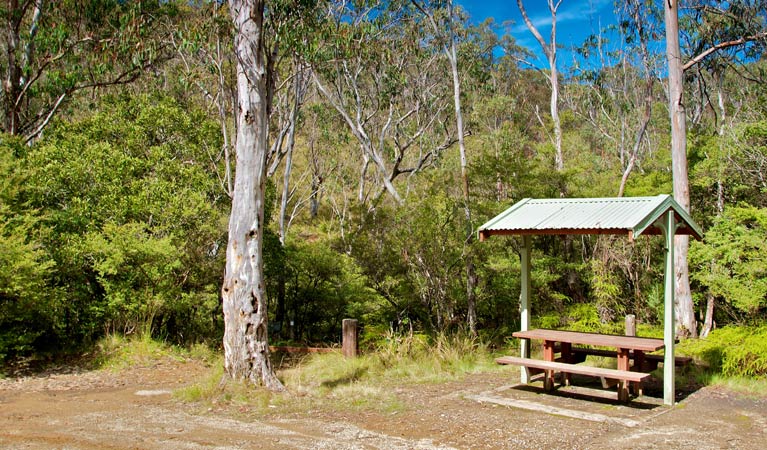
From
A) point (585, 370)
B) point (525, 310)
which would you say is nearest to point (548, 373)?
point (585, 370)

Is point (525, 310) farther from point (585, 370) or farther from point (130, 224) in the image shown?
point (130, 224)

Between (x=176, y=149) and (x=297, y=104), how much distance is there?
464 centimetres

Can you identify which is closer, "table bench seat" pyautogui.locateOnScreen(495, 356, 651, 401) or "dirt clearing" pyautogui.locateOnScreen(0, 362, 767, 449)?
"dirt clearing" pyautogui.locateOnScreen(0, 362, 767, 449)

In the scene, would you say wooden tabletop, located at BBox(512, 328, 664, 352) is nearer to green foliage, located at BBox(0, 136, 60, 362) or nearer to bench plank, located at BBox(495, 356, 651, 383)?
bench plank, located at BBox(495, 356, 651, 383)

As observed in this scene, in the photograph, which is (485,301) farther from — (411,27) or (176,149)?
(411,27)

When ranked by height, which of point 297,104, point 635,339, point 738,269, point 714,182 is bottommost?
point 635,339

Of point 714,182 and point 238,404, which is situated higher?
point 714,182

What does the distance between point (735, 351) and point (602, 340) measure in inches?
99.4

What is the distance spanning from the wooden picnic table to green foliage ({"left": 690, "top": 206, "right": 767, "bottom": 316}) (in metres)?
2.44

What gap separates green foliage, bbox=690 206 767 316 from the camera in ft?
32.1

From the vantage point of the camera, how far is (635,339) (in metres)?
8.05

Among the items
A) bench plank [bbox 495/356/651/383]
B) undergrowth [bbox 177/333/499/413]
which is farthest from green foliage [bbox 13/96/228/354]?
bench plank [bbox 495/356/651/383]

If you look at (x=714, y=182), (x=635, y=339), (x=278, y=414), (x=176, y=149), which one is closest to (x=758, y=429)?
(x=635, y=339)

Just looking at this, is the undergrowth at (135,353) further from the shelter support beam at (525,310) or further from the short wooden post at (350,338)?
the shelter support beam at (525,310)
